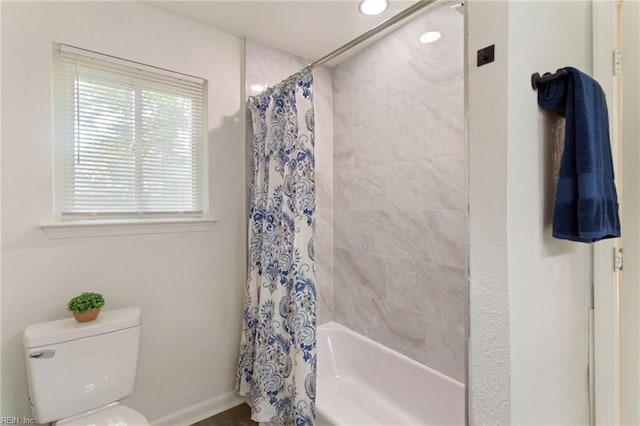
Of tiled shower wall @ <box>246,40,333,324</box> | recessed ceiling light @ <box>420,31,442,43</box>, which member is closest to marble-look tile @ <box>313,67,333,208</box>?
tiled shower wall @ <box>246,40,333,324</box>

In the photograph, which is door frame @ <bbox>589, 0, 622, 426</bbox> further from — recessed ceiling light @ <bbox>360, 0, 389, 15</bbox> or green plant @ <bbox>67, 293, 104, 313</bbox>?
green plant @ <bbox>67, 293, 104, 313</bbox>

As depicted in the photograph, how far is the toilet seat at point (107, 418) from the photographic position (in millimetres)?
1369

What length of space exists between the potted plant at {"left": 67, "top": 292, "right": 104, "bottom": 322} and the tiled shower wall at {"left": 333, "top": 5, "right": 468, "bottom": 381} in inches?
63.1

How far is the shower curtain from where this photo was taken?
5.12 feet

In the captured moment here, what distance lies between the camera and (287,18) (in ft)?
6.26

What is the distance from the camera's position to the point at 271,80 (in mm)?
2250

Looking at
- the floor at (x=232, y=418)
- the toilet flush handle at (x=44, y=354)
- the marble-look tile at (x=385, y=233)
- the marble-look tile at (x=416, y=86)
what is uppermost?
the marble-look tile at (x=416, y=86)

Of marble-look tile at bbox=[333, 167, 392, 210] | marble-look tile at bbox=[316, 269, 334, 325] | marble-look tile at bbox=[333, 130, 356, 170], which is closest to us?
marble-look tile at bbox=[333, 167, 392, 210]

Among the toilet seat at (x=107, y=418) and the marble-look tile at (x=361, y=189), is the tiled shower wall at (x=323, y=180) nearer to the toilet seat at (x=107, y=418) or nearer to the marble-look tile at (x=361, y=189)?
the marble-look tile at (x=361, y=189)

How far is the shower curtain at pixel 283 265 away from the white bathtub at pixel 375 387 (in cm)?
27

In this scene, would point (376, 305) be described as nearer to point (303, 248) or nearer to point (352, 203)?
point (352, 203)

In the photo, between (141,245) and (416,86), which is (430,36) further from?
(141,245)

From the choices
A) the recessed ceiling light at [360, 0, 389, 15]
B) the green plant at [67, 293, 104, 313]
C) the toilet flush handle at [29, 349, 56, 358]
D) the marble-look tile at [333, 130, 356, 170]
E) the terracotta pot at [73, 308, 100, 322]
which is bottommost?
the toilet flush handle at [29, 349, 56, 358]

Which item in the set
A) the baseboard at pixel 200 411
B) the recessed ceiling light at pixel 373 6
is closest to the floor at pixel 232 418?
the baseboard at pixel 200 411
